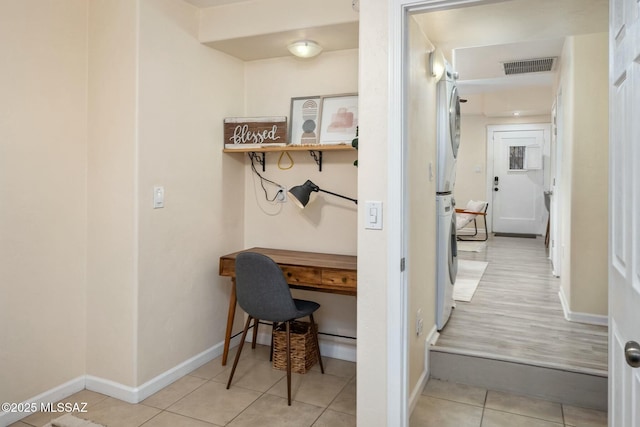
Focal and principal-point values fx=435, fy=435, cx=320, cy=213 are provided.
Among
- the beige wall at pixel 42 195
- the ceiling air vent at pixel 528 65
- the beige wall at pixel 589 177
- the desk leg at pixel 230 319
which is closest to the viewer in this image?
the beige wall at pixel 42 195

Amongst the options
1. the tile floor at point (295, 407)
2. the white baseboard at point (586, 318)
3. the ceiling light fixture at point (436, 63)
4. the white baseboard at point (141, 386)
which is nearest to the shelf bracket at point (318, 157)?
the ceiling light fixture at point (436, 63)

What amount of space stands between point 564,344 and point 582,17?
2007 mm

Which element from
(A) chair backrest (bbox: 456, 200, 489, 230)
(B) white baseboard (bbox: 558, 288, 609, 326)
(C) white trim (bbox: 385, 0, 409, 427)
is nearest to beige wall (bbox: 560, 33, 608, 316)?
(B) white baseboard (bbox: 558, 288, 609, 326)

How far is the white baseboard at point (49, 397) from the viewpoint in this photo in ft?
7.15

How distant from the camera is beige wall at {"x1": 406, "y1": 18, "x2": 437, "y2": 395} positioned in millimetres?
2244

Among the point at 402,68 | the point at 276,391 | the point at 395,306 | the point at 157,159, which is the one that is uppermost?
the point at 402,68

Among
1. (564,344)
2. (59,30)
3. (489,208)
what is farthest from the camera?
(489,208)

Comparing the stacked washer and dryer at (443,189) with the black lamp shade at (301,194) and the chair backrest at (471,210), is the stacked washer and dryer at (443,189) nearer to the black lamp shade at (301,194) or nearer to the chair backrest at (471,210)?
the black lamp shade at (301,194)

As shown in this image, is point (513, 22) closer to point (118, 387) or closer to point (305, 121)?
point (305, 121)

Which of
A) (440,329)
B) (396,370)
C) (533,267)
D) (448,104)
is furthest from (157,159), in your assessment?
(533,267)

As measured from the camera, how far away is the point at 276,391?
262 cm

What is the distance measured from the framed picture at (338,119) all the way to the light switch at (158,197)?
1.06m

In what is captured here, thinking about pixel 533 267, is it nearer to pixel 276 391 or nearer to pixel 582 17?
pixel 582 17

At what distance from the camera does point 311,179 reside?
3160 mm
